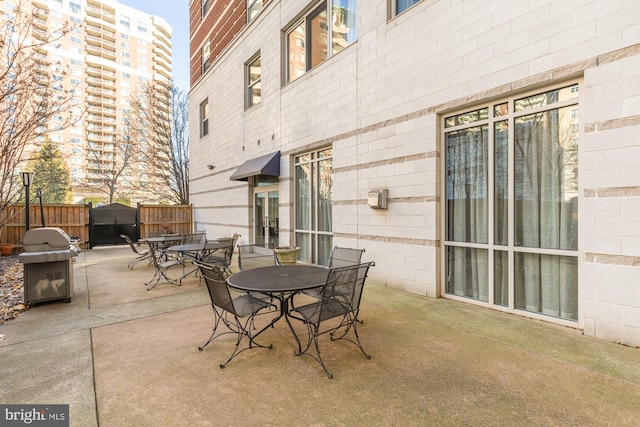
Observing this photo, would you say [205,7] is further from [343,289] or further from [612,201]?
[612,201]

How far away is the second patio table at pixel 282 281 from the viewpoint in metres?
2.95

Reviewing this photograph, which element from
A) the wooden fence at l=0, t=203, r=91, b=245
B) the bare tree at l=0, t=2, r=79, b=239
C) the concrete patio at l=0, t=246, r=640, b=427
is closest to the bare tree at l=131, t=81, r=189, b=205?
the wooden fence at l=0, t=203, r=91, b=245

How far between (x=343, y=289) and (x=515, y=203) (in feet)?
8.89

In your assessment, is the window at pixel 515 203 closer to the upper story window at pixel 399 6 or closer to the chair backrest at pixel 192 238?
the upper story window at pixel 399 6

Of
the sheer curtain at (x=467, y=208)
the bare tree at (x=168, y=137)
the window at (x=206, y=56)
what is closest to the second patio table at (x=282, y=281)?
the sheer curtain at (x=467, y=208)

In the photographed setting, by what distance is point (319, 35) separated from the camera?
7238mm

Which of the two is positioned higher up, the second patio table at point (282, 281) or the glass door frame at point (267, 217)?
the glass door frame at point (267, 217)

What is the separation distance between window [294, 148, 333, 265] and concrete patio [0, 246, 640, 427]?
329 centimetres

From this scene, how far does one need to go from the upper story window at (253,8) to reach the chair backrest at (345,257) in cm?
868

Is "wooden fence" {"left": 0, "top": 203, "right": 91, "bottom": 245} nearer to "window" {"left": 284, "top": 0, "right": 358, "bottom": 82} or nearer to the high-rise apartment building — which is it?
"window" {"left": 284, "top": 0, "right": 358, "bottom": 82}

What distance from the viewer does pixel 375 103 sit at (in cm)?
567

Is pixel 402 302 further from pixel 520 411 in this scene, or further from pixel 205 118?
pixel 205 118

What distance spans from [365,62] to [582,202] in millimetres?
4226

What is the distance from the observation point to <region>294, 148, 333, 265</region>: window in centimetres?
710
